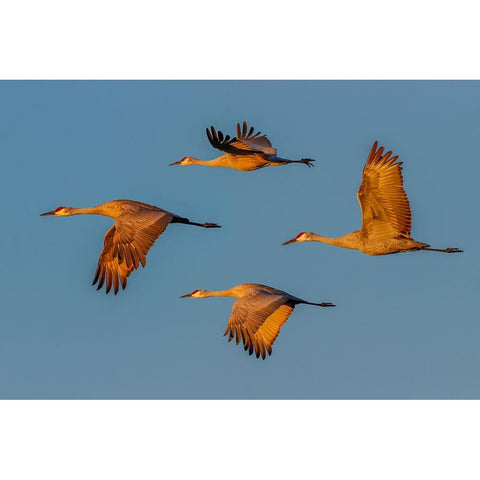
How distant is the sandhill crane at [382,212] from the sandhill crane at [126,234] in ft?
8.44

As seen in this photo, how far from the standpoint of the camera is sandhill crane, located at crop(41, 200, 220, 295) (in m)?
15.7

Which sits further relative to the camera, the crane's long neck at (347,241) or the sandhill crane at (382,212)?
the crane's long neck at (347,241)

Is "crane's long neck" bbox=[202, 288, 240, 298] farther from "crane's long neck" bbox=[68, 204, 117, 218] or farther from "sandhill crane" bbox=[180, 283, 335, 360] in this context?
"crane's long neck" bbox=[68, 204, 117, 218]

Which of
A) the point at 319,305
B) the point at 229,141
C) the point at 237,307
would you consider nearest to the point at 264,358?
the point at 237,307

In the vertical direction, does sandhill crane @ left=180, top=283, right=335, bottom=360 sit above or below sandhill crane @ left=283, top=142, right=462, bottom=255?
below

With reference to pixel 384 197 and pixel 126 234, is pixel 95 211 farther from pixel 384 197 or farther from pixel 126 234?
pixel 384 197

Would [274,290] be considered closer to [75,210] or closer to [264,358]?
[264,358]

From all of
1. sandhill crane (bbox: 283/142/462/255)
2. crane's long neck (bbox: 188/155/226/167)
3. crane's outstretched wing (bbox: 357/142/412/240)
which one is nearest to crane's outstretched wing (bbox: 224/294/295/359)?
sandhill crane (bbox: 283/142/462/255)

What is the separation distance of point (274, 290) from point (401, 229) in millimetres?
1959

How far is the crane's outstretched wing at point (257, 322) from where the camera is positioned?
16.2 metres

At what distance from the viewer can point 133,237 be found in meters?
15.8

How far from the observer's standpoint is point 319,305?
18000 millimetres

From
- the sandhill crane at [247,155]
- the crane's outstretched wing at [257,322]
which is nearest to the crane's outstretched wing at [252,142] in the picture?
the sandhill crane at [247,155]

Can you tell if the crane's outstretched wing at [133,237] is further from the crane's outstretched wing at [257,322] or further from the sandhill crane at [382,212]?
the sandhill crane at [382,212]
